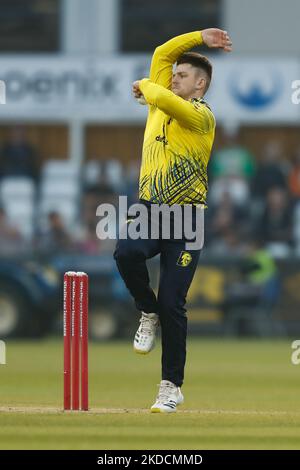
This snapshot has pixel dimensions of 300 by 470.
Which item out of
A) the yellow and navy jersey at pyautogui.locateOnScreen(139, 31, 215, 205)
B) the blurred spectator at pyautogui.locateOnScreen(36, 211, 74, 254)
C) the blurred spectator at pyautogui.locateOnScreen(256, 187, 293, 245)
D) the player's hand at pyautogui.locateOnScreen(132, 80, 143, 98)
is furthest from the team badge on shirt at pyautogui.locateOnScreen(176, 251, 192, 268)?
the blurred spectator at pyautogui.locateOnScreen(256, 187, 293, 245)

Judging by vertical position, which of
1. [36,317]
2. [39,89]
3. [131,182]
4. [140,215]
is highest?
[39,89]

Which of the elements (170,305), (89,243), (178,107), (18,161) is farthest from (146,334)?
(18,161)

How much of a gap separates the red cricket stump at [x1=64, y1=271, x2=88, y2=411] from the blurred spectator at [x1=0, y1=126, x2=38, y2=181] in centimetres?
1375

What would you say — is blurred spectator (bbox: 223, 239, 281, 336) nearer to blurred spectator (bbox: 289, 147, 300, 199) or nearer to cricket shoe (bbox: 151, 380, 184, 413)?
blurred spectator (bbox: 289, 147, 300, 199)

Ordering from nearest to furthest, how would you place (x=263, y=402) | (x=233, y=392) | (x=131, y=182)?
1. (x=263, y=402)
2. (x=233, y=392)
3. (x=131, y=182)

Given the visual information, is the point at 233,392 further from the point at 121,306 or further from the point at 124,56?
the point at 124,56

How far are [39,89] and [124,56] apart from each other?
4.78 ft

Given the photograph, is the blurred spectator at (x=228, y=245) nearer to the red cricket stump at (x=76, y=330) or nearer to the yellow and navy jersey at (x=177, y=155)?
the yellow and navy jersey at (x=177, y=155)

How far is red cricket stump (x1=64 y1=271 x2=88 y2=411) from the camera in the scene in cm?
916

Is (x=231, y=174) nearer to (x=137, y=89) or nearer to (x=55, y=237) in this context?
(x=55, y=237)

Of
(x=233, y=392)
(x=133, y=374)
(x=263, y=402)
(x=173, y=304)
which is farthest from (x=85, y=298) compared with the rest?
(x=133, y=374)

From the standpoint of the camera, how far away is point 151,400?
11.3 meters

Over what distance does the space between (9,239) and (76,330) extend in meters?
11.7

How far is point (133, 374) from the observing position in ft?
48.2
